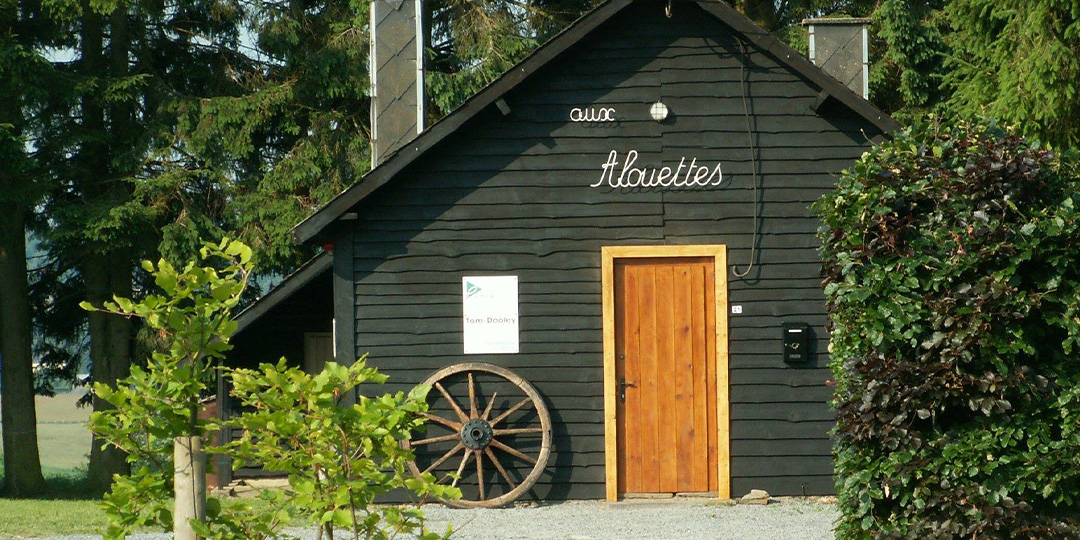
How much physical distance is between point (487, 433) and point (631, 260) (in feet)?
7.02

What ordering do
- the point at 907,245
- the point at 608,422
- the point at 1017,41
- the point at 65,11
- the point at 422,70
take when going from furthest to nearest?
1. the point at 65,11
2. the point at 1017,41
3. the point at 422,70
4. the point at 608,422
5. the point at 907,245

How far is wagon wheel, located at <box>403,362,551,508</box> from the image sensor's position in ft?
36.5

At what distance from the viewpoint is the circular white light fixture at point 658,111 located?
451 inches

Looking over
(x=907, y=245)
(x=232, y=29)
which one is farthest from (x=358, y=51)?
(x=907, y=245)

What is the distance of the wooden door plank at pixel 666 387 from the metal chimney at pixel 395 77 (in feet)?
10.3

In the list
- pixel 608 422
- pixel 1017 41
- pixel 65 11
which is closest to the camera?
pixel 608 422

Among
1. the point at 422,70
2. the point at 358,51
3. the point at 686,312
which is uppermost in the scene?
the point at 358,51

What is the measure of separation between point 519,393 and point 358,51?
11.0m

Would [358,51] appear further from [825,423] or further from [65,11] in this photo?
[825,423]

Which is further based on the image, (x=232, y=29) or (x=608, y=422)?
(x=232, y=29)

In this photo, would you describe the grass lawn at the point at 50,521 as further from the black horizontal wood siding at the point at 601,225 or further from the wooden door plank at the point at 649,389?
the wooden door plank at the point at 649,389

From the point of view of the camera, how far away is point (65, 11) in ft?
63.5

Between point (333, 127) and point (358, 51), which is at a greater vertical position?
point (358, 51)

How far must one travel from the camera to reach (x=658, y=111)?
11.4 metres
